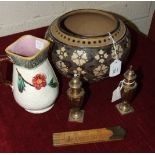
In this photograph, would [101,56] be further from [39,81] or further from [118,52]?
[39,81]

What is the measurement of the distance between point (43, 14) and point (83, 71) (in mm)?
503

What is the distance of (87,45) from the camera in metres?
0.68

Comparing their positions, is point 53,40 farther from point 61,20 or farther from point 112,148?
point 112,148

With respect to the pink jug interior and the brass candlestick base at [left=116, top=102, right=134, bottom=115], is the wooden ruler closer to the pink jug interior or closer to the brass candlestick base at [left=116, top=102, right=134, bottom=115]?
the brass candlestick base at [left=116, top=102, right=134, bottom=115]

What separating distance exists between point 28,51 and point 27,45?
0.05 ft

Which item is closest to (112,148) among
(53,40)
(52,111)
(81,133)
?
(81,133)

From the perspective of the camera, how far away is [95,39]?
678 mm

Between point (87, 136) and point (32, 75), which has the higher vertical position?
point (32, 75)

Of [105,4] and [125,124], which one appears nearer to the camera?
[125,124]

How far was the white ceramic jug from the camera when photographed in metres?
0.62

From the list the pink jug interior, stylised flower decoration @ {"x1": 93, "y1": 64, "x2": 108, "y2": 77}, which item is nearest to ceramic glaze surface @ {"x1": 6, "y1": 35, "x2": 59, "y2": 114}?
the pink jug interior

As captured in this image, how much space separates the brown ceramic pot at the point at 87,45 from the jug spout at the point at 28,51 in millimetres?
59

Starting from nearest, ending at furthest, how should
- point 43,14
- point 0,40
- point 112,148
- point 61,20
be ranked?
point 112,148, point 61,20, point 0,40, point 43,14

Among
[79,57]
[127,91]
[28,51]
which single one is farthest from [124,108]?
[28,51]
